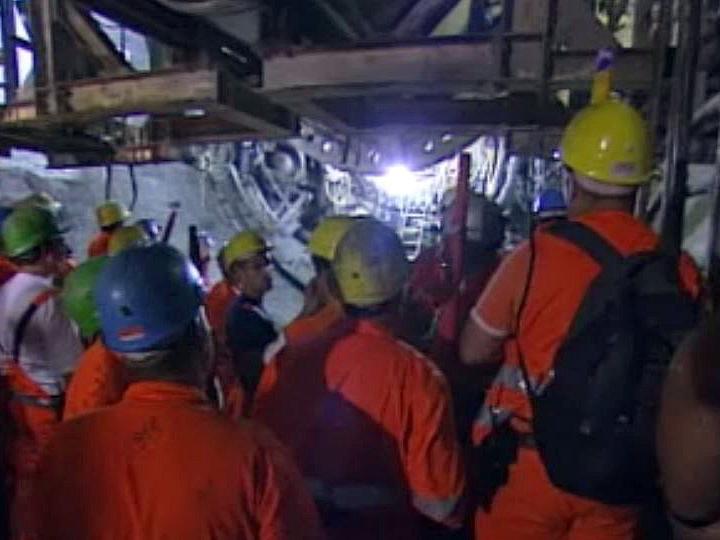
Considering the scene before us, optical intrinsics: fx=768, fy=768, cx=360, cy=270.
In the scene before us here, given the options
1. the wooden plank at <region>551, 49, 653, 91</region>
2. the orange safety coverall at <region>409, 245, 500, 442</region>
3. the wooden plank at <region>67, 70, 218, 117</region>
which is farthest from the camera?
the orange safety coverall at <region>409, 245, 500, 442</region>

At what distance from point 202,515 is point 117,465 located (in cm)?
20

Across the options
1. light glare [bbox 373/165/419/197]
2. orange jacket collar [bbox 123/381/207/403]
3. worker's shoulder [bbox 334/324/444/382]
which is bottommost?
worker's shoulder [bbox 334/324/444/382]

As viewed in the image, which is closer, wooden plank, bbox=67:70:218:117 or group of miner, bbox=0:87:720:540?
group of miner, bbox=0:87:720:540

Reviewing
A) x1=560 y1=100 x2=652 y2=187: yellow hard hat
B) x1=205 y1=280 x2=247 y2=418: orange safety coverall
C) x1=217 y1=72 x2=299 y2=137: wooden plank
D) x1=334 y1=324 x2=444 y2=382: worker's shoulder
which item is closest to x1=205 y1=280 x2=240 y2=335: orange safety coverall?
x1=205 y1=280 x2=247 y2=418: orange safety coverall

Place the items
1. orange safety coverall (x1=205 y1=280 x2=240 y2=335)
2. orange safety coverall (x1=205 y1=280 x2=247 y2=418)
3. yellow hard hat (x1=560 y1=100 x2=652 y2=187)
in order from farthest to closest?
orange safety coverall (x1=205 y1=280 x2=240 y2=335), orange safety coverall (x1=205 y1=280 x2=247 y2=418), yellow hard hat (x1=560 y1=100 x2=652 y2=187)

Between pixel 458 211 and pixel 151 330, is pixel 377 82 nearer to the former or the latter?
pixel 458 211

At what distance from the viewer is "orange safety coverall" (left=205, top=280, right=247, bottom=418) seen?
11.5ft

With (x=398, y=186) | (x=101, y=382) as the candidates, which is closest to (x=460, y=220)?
(x=101, y=382)

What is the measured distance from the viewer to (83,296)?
287 centimetres

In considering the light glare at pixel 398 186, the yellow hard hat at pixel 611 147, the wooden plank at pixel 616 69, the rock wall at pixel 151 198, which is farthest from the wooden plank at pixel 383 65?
the light glare at pixel 398 186

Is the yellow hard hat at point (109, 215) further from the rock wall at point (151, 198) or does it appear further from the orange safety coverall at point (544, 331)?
the orange safety coverall at point (544, 331)

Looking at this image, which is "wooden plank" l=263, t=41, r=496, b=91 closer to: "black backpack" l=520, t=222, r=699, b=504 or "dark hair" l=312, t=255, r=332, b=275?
"dark hair" l=312, t=255, r=332, b=275

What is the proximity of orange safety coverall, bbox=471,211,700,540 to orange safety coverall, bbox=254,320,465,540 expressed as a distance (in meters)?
0.25

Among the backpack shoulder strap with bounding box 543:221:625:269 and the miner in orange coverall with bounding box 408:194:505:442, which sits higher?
the backpack shoulder strap with bounding box 543:221:625:269
